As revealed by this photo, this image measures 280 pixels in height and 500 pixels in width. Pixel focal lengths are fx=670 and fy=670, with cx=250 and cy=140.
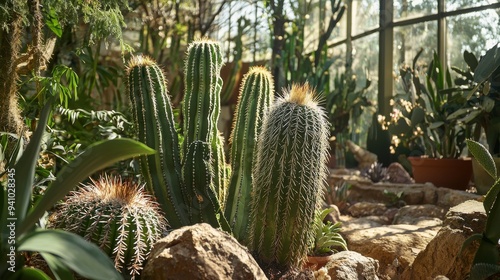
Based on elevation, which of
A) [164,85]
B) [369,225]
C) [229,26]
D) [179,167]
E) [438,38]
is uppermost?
[229,26]

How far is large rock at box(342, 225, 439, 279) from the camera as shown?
3359mm

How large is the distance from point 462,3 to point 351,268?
195 inches

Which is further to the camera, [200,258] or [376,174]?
[376,174]

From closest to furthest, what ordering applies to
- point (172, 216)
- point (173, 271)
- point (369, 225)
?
point (173, 271) < point (172, 216) < point (369, 225)

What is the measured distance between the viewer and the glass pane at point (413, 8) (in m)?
7.52

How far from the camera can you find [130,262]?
233 centimetres

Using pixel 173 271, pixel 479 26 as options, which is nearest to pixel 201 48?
pixel 173 271

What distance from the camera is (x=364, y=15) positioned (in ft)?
30.0

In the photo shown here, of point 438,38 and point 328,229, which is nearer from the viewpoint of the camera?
point 328,229

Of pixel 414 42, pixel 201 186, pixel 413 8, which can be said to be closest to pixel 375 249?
pixel 201 186

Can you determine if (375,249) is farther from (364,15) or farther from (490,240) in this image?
(364,15)

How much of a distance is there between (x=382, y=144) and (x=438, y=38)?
1.46 meters

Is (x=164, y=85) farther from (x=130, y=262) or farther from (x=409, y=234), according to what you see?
(x=409, y=234)

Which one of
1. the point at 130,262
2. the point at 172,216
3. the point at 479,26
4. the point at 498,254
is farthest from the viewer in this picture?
the point at 479,26
